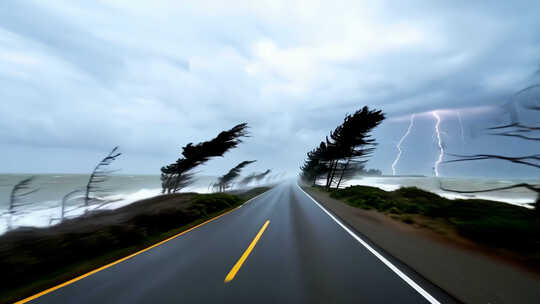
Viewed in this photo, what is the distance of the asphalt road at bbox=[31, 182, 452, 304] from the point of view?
10.4 ft

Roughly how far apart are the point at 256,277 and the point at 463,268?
4403 millimetres

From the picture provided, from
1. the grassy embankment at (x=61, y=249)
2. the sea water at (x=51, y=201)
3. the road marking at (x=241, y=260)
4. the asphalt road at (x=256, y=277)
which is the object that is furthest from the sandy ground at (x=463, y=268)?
the sea water at (x=51, y=201)

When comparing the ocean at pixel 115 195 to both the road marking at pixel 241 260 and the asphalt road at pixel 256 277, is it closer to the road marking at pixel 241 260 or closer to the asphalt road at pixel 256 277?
the asphalt road at pixel 256 277

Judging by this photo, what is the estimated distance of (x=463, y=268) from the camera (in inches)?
165

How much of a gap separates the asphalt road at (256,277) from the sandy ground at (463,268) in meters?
0.43

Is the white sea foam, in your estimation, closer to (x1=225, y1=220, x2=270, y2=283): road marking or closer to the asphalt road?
the asphalt road

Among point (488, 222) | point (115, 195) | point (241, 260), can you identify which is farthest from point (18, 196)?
point (115, 195)

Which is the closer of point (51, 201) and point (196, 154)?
point (196, 154)

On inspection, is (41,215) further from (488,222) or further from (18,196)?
(488,222)

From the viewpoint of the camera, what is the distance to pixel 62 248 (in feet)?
15.8

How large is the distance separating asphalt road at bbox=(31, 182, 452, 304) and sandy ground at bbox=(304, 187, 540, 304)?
434 mm

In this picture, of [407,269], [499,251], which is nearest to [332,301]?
[407,269]

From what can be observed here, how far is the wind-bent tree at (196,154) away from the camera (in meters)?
16.6

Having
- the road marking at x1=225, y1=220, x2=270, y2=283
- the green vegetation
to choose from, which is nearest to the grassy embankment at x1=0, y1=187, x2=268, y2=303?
the road marking at x1=225, y1=220, x2=270, y2=283
